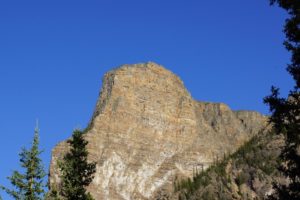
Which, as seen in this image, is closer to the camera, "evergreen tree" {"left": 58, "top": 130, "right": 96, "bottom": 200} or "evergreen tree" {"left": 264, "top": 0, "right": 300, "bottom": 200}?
"evergreen tree" {"left": 264, "top": 0, "right": 300, "bottom": 200}

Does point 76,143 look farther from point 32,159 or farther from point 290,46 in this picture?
point 290,46

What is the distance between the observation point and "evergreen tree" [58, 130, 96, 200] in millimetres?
44781

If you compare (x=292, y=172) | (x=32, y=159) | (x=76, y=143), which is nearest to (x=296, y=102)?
(x=292, y=172)

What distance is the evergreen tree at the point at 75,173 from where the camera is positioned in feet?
147

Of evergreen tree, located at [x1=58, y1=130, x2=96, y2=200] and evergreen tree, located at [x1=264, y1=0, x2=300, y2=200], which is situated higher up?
evergreen tree, located at [x1=58, y1=130, x2=96, y2=200]

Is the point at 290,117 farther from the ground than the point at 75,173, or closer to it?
closer to it

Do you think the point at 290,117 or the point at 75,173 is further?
the point at 75,173

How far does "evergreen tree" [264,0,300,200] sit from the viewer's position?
942 inches

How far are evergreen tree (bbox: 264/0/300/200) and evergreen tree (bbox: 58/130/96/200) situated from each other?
874 inches

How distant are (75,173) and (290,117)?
967 inches

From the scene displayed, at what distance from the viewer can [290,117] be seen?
24656 mm

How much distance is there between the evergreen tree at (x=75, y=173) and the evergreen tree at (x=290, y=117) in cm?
2221

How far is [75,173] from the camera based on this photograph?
46031 mm

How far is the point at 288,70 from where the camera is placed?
83.6ft
